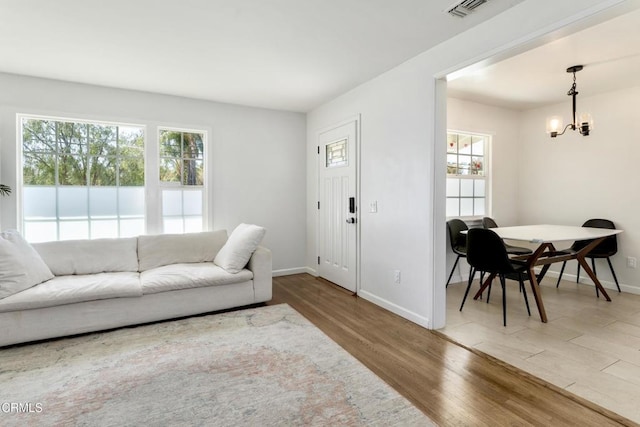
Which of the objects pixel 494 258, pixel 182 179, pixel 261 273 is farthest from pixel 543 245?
pixel 182 179

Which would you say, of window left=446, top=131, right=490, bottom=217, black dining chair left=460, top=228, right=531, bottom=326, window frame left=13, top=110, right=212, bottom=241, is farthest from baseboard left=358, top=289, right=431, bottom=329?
window frame left=13, top=110, right=212, bottom=241

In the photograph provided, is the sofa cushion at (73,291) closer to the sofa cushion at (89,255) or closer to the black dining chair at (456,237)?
the sofa cushion at (89,255)

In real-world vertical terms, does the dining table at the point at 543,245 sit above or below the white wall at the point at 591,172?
below

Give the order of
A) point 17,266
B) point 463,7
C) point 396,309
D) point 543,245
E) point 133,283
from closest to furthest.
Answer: point 463,7, point 17,266, point 133,283, point 543,245, point 396,309

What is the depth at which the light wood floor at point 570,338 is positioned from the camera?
6.56ft

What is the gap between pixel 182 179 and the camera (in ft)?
13.8

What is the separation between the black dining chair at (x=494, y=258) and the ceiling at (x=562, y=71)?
144 centimetres

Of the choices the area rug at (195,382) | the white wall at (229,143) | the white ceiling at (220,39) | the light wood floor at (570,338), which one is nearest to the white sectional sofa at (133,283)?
the area rug at (195,382)

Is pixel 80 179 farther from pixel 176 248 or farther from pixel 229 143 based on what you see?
pixel 229 143

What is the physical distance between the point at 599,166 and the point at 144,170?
5.71m

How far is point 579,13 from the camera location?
185cm

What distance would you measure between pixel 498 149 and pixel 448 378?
383 centimetres

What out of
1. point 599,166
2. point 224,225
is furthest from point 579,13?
point 224,225

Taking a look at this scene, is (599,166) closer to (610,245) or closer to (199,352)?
(610,245)
